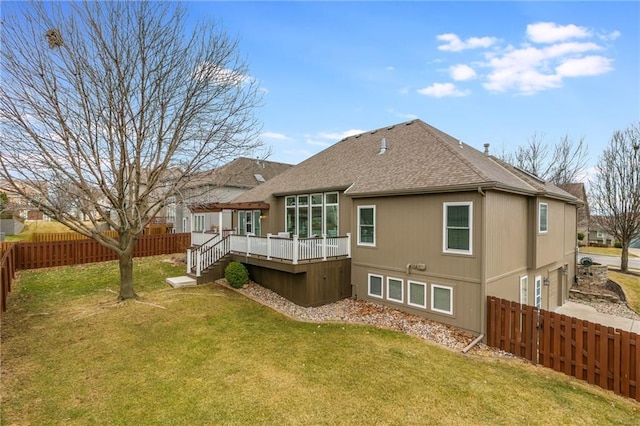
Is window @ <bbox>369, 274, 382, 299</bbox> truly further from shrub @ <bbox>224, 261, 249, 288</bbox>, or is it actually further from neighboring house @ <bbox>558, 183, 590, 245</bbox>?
neighboring house @ <bbox>558, 183, 590, 245</bbox>

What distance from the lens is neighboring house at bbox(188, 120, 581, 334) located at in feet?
27.9

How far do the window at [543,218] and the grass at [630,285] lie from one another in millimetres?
6261

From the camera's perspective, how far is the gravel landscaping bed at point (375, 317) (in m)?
7.95

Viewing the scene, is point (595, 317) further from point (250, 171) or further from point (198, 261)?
point (250, 171)

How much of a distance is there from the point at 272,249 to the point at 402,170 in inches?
212

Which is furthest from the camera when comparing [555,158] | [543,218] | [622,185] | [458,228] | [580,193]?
[580,193]

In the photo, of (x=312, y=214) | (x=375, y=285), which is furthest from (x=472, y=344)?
(x=312, y=214)

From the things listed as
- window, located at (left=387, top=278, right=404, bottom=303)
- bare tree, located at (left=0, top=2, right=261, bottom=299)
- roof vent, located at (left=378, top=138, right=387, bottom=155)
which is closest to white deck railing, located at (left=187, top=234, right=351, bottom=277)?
window, located at (left=387, top=278, right=404, bottom=303)

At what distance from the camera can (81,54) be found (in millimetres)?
7895

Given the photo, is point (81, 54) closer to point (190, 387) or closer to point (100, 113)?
point (100, 113)

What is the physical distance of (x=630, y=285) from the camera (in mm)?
16656

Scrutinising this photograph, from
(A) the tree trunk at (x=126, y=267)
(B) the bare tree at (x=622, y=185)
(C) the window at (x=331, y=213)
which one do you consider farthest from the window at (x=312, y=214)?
(B) the bare tree at (x=622, y=185)

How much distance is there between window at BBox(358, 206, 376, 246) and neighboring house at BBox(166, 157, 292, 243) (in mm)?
4213

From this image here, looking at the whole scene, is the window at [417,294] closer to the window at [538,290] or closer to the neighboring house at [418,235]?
the neighboring house at [418,235]
